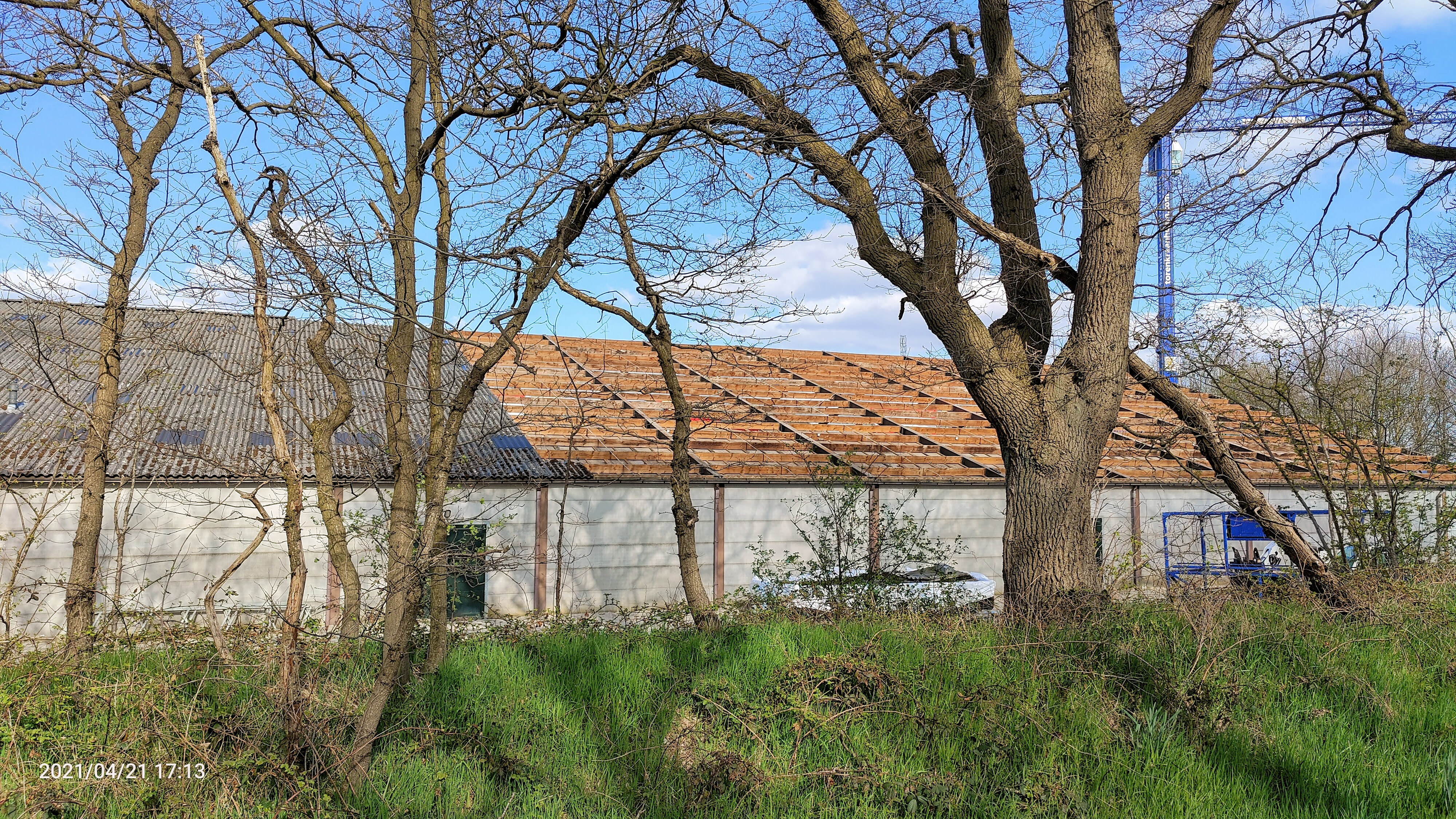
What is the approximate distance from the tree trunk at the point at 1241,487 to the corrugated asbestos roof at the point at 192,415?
7.19 meters

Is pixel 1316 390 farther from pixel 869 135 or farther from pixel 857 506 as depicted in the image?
pixel 857 506

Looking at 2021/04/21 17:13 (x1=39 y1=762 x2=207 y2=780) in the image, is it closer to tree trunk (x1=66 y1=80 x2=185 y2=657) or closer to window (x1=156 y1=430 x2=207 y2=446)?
tree trunk (x1=66 y1=80 x2=185 y2=657)

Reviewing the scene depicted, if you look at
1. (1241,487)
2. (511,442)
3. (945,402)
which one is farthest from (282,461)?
(945,402)

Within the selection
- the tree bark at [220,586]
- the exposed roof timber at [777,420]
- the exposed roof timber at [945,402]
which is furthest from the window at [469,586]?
the exposed roof timber at [945,402]

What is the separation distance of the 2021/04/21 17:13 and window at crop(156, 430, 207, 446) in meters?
10.9

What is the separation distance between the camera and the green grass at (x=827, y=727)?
4570 millimetres

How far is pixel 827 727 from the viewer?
523 cm

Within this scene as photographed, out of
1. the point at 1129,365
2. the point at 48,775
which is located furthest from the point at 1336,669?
the point at 48,775

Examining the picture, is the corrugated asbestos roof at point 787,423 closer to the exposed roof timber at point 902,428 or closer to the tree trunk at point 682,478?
the exposed roof timber at point 902,428

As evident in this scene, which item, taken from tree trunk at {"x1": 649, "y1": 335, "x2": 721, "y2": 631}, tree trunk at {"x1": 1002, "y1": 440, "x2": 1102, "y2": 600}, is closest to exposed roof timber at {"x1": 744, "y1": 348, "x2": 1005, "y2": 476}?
tree trunk at {"x1": 649, "y1": 335, "x2": 721, "y2": 631}

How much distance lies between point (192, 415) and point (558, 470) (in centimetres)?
654

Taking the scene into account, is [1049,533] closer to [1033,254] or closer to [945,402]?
[1033,254]

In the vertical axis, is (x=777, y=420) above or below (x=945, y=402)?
below

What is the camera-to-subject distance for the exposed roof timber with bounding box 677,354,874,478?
16.8 meters
